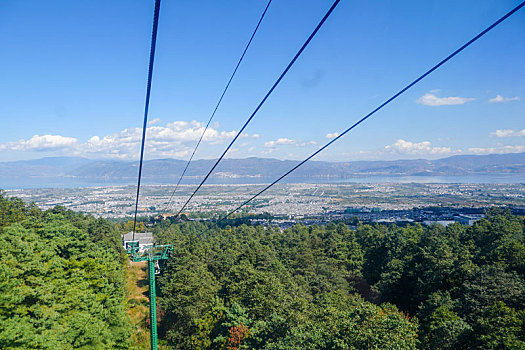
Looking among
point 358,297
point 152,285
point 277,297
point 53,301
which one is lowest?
point 358,297

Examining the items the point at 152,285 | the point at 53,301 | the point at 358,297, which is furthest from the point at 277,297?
the point at 53,301

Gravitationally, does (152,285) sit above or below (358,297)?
above

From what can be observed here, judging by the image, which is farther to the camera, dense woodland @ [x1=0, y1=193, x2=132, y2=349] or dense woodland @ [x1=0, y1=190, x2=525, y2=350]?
dense woodland @ [x1=0, y1=190, x2=525, y2=350]

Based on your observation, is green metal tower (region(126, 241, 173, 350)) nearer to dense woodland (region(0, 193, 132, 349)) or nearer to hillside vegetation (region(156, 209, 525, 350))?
dense woodland (region(0, 193, 132, 349))

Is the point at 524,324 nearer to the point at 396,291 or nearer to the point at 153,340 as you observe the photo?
the point at 396,291

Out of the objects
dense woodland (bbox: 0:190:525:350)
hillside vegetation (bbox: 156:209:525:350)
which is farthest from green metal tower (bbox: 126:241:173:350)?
hillside vegetation (bbox: 156:209:525:350)

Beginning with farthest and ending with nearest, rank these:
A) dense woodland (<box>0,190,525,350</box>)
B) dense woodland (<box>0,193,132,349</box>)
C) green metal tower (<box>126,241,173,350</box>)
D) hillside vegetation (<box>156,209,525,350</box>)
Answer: green metal tower (<box>126,241,173,350</box>)
hillside vegetation (<box>156,209,525,350</box>)
dense woodland (<box>0,190,525,350</box>)
dense woodland (<box>0,193,132,349</box>)

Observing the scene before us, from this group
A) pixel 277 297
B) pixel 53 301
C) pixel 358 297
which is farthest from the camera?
pixel 358 297

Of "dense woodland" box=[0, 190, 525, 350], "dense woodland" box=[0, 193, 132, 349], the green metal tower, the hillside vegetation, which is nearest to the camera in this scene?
"dense woodland" box=[0, 193, 132, 349]

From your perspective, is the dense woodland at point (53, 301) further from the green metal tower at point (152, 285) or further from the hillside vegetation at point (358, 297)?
the hillside vegetation at point (358, 297)

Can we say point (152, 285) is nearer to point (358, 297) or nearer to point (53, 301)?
point (53, 301)
